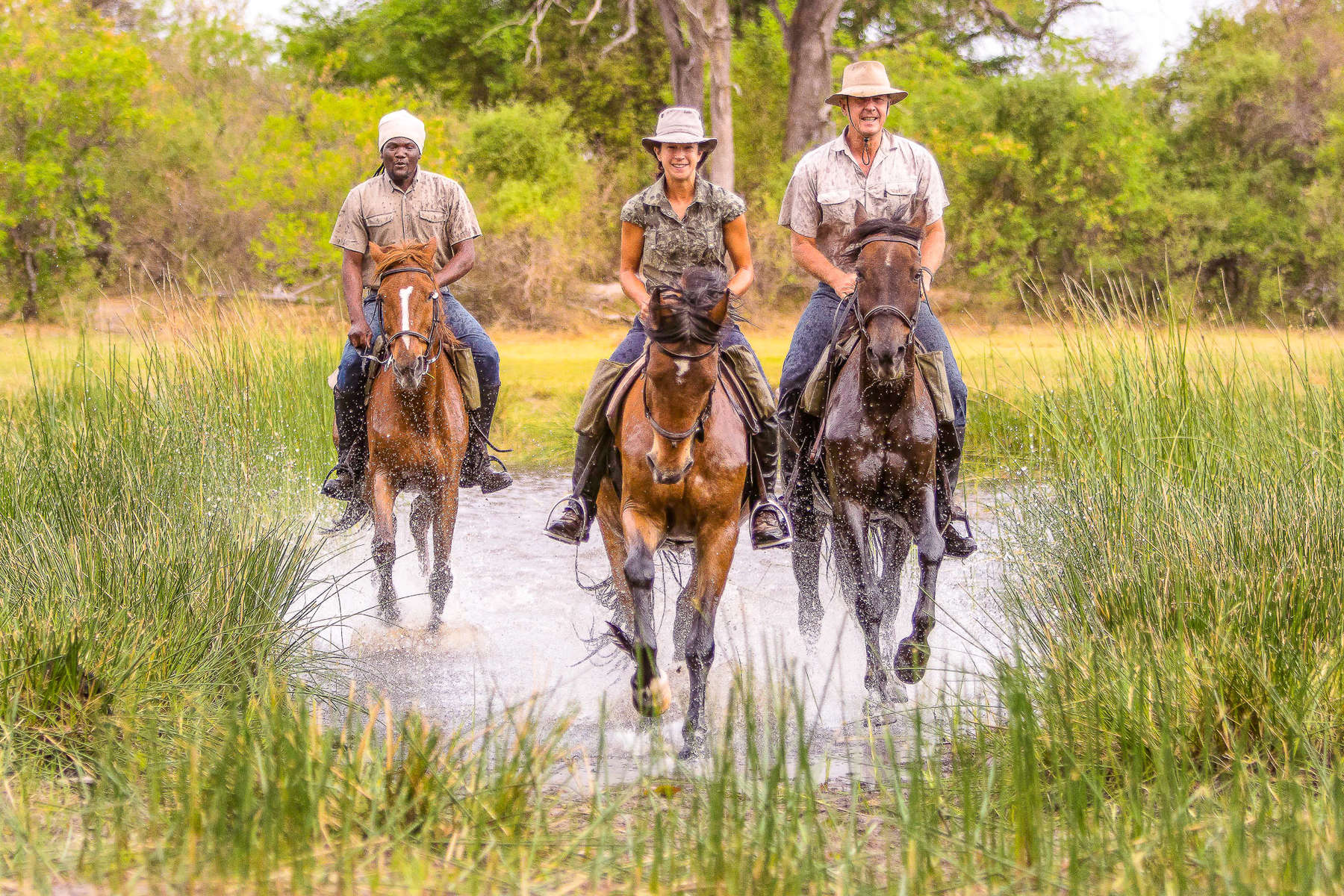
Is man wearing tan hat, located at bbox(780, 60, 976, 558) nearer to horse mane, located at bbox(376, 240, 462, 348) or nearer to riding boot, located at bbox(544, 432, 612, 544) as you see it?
riding boot, located at bbox(544, 432, 612, 544)

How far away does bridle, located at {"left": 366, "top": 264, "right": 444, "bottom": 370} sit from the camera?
6.79m

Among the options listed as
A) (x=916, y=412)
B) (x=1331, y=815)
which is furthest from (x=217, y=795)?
(x=916, y=412)

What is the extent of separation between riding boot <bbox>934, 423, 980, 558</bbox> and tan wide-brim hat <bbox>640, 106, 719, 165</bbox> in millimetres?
1854

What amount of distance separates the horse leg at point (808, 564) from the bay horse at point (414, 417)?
2.04m

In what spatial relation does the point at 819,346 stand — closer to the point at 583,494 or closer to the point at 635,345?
the point at 635,345

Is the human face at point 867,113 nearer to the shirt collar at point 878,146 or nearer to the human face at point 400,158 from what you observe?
the shirt collar at point 878,146

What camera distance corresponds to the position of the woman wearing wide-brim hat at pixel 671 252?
604 cm

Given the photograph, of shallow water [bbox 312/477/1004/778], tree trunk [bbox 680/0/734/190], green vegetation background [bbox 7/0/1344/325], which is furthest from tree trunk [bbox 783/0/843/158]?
shallow water [bbox 312/477/1004/778]

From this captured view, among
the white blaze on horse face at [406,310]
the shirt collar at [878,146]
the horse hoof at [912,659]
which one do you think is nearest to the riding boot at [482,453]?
the white blaze on horse face at [406,310]

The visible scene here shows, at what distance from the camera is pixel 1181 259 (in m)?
25.4

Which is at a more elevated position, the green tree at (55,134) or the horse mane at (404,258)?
the green tree at (55,134)

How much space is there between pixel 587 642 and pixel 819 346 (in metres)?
2.00

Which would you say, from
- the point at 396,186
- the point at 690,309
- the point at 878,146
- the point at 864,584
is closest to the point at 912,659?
Result: the point at 864,584

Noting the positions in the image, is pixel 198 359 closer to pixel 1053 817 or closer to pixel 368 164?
pixel 1053 817
